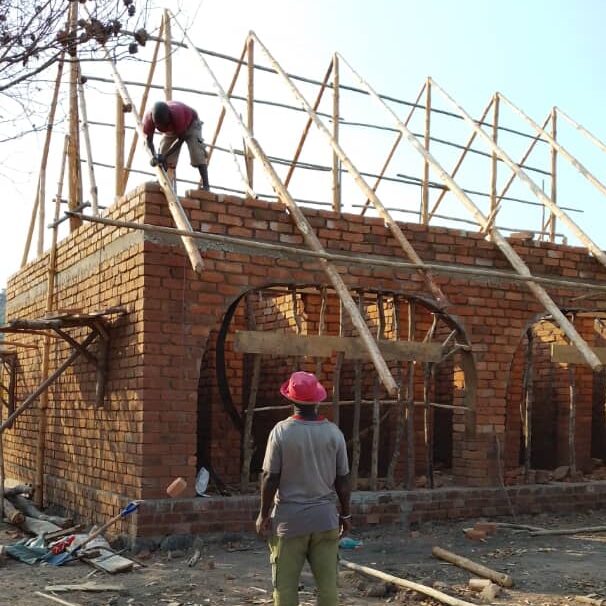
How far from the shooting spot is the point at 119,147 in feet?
27.6

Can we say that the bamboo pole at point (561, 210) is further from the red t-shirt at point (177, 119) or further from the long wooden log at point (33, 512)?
the long wooden log at point (33, 512)

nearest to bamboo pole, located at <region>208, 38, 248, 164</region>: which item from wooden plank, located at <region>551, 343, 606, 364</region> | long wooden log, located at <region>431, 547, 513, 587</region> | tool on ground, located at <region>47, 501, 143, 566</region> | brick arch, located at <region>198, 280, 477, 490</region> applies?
brick arch, located at <region>198, 280, 477, 490</region>

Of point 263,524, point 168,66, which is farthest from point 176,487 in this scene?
point 168,66

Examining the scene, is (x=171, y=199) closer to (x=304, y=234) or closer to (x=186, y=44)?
(x=304, y=234)

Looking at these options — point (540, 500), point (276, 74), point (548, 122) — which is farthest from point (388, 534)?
point (548, 122)

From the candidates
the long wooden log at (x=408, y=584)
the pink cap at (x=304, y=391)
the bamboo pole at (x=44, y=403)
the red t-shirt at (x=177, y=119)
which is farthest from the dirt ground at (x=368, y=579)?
the red t-shirt at (x=177, y=119)

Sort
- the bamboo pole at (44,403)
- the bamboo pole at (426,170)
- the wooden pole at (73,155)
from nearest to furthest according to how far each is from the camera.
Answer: the bamboo pole at (44,403), the wooden pole at (73,155), the bamboo pole at (426,170)

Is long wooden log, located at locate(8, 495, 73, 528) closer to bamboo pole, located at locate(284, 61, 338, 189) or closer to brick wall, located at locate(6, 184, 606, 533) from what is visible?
brick wall, located at locate(6, 184, 606, 533)

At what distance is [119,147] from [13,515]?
3.65 metres

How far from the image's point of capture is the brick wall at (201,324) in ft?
22.8

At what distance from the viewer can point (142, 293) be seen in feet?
22.7

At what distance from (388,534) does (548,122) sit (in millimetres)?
6917

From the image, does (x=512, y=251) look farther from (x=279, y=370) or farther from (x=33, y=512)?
(x=33, y=512)

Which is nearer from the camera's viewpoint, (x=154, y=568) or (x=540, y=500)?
(x=154, y=568)
